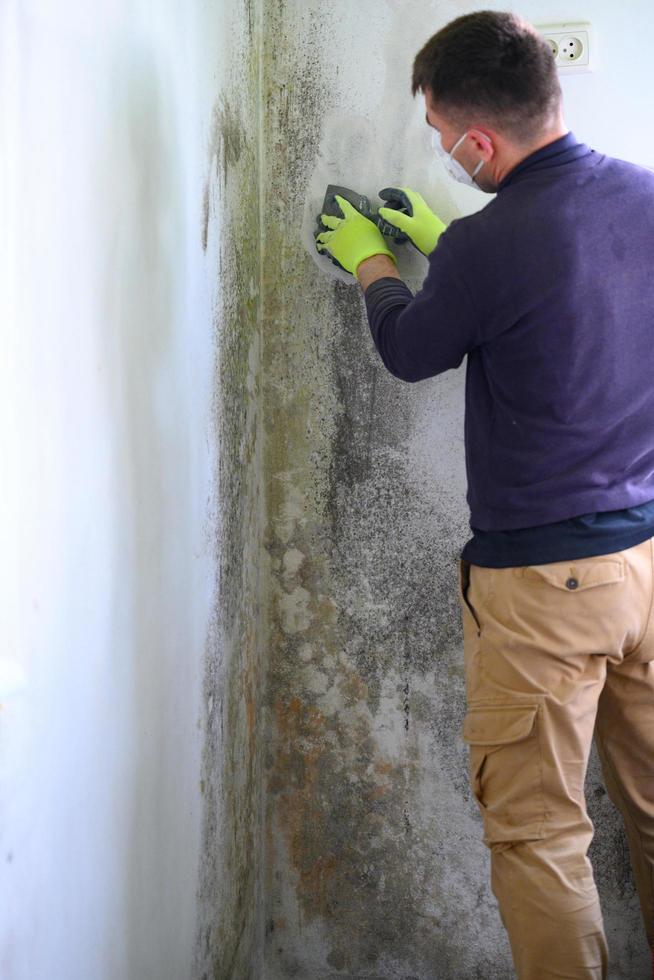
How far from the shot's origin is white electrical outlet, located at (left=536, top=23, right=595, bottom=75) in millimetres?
1809

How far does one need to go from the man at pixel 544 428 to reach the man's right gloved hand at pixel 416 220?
300mm

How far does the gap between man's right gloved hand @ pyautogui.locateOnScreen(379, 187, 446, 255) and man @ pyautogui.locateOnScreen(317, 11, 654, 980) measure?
30 cm

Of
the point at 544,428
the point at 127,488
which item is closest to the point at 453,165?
the point at 544,428

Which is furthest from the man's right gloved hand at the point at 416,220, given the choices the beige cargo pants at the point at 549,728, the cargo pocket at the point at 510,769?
the cargo pocket at the point at 510,769

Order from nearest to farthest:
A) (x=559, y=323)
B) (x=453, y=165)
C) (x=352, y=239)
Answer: (x=559, y=323) < (x=453, y=165) < (x=352, y=239)

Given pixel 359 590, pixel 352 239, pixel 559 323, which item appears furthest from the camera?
pixel 359 590

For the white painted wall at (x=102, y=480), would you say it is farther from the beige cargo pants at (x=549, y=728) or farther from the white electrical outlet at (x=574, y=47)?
the white electrical outlet at (x=574, y=47)

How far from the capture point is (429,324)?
4.70 ft

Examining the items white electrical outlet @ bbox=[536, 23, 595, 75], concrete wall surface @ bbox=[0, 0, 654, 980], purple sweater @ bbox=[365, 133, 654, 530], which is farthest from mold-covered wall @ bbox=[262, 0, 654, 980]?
purple sweater @ bbox=[365, 133, 654, 530]

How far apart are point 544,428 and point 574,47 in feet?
2.80

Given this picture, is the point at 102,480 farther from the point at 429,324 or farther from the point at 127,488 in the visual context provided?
the point at 429,324

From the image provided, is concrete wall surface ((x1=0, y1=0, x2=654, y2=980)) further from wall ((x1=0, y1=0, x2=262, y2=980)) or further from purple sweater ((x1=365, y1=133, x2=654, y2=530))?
purple sweater ((x1=365, y1=133, x2=654, y2=530))

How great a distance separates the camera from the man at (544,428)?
1361mm

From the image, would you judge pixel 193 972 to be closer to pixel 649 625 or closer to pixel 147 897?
pixel 147 897
